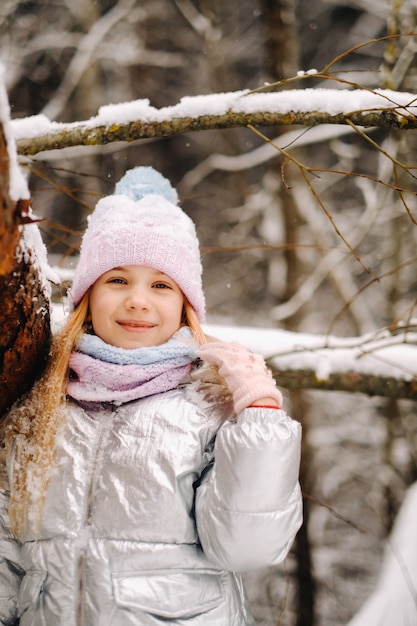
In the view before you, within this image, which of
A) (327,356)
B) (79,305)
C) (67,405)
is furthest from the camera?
(327,356)

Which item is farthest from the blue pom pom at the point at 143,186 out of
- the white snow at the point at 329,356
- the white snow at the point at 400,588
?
the white snow at the point at 400,588

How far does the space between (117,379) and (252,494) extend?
54cm

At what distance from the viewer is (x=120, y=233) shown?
1.77 metres

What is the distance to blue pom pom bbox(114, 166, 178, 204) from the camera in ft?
6.54

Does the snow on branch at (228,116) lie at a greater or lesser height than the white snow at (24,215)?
greater

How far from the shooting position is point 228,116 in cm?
181

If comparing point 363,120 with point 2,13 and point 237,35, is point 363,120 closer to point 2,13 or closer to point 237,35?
point 2,13

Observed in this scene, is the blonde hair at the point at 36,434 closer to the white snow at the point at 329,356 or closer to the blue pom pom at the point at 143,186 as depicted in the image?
the blue pom pom at the point at 143,186

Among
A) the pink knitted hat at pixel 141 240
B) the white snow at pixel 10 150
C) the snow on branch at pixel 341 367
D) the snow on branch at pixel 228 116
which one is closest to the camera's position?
the white snow at pixel 10 150

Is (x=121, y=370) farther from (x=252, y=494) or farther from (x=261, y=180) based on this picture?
(x=261, y=180)

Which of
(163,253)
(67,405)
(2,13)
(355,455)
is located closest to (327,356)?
(163,253)

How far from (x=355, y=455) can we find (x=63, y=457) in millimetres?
7506

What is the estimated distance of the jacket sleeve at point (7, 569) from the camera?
5.30 ft

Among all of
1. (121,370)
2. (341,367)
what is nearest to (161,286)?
(121,370)
